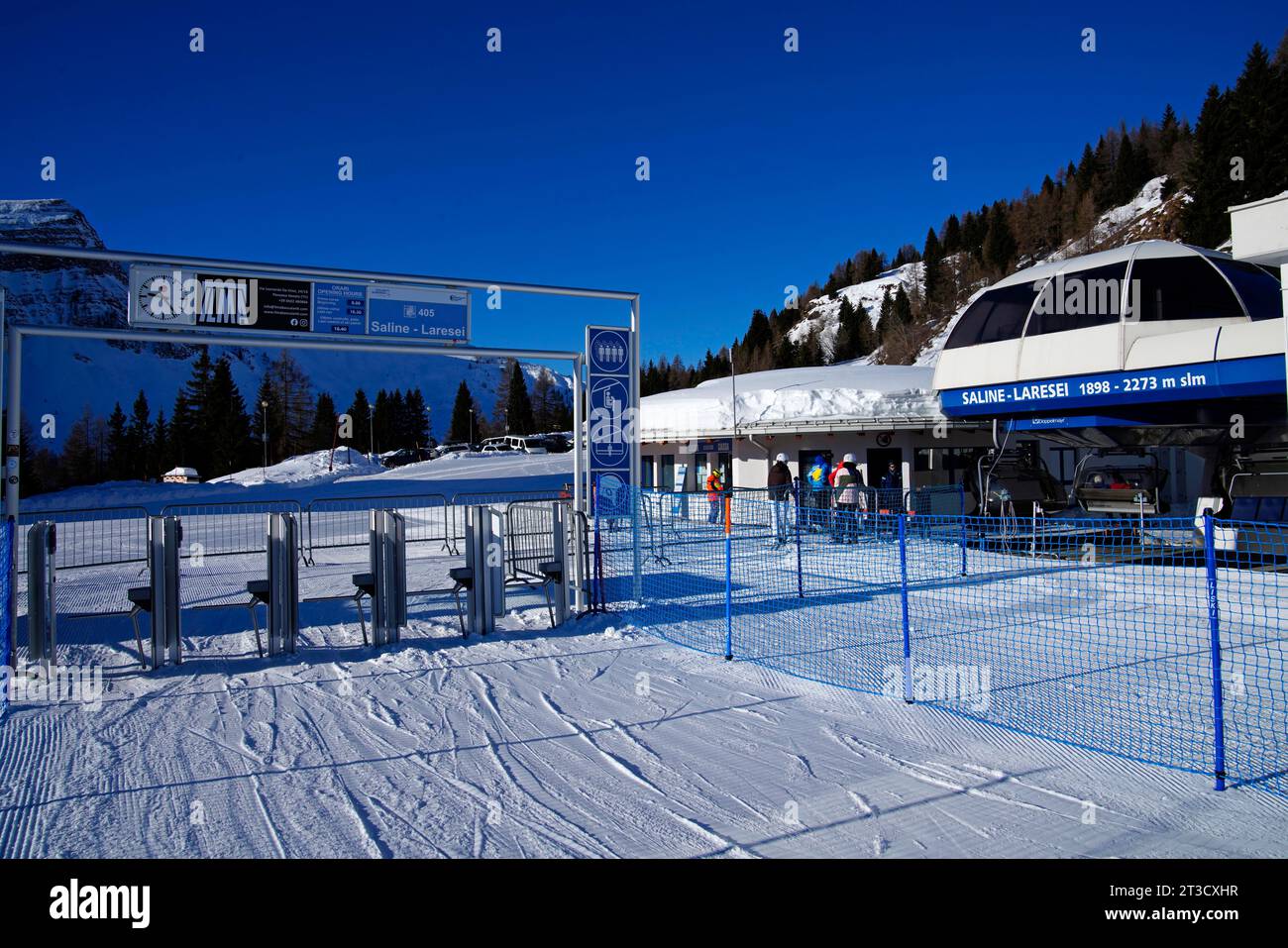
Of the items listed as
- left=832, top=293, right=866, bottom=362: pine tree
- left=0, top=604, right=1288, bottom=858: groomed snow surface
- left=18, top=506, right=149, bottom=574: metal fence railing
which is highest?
left=832, top=293, right=866, bottom=362: pine tree

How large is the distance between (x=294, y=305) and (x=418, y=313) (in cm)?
148

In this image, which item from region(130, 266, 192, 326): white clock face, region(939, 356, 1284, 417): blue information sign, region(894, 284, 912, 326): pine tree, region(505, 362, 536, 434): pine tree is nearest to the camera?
region(130, 266, 192, 326): white clock face

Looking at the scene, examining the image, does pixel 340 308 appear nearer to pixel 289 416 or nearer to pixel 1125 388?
pixel 1125 388

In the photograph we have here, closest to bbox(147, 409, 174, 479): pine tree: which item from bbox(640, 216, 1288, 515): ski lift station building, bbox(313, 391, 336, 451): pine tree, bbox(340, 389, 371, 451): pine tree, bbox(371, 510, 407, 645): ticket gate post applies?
bbox(313, 391, 336, 451): pine tree

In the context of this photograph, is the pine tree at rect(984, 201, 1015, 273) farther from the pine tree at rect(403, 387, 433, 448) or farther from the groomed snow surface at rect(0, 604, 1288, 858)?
the groomed snow surface at rect(0, 604, 1288, 858)

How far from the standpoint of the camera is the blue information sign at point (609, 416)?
1180cm

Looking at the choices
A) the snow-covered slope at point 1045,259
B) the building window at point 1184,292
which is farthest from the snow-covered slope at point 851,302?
the building window at point 1184,292

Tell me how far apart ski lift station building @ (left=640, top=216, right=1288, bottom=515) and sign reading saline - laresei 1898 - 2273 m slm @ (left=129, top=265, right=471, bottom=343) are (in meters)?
14.6

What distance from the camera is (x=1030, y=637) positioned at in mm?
9148

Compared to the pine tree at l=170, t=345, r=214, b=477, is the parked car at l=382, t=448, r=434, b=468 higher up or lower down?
lower down

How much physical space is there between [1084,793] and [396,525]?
7.05 metres

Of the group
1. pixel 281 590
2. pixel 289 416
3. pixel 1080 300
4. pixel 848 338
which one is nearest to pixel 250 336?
pixel 281 590

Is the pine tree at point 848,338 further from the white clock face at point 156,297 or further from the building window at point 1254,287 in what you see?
the white clock face at point 156,297
